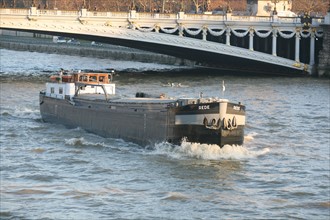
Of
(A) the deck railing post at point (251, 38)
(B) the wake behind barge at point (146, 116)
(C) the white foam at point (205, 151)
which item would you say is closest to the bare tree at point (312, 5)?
(A) the deck railing post at point (251, 38)

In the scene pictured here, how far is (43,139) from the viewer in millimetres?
43812

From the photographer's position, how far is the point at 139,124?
42.0 m

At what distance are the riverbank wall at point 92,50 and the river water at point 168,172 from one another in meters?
36.6

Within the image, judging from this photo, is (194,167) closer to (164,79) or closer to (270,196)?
(270,196)

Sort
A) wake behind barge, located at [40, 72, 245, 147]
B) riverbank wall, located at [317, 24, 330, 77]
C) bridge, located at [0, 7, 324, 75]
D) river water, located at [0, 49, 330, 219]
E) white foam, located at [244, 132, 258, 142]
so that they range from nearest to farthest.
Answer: river water, located at [0, 49, 330, 219] → wake behind barge, located at [40, 72, 245, 147] → white foam, located at [244, 132, 258, 142] → bridge, located at [0, 7, 324, 75] → riverbank wall, located at [317, 24, 330, 77]

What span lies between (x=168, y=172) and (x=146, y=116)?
228 inches

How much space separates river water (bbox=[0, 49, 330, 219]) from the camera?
31.0 m

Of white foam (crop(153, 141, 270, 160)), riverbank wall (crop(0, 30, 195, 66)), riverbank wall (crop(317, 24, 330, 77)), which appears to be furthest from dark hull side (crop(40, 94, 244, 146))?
riverbank wall (crop(0, 30, 195, 66))

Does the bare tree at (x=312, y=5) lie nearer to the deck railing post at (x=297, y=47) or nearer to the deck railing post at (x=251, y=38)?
the deck railing post at (x=297, y=47)

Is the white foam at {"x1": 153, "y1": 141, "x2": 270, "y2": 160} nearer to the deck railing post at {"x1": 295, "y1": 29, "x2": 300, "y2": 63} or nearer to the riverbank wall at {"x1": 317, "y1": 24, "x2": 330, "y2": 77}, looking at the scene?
the riverbank wall at {"x1": 317, "y1": 24, "x2": 330, "y2": 77}

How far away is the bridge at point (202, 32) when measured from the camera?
70750mm

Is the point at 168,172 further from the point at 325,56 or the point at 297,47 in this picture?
the point at 297,47

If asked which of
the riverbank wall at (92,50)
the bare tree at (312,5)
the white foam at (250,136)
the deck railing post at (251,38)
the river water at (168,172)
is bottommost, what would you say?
the river water at (168,172)

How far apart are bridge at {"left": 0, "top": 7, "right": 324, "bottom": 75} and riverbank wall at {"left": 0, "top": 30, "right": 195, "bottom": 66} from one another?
12.3 m
